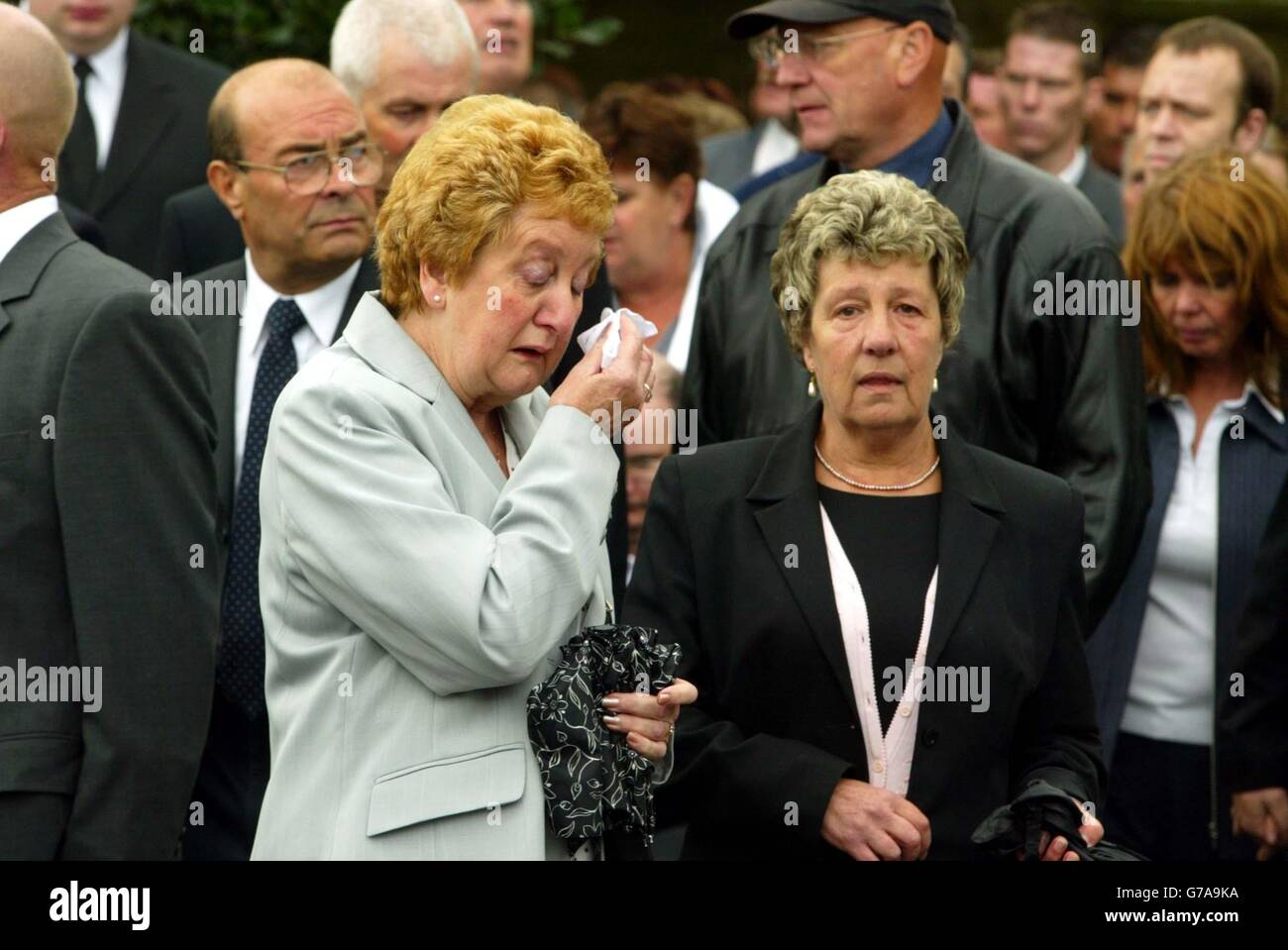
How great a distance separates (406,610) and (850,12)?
270cm

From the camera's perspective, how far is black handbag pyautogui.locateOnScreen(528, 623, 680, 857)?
321 centimetres

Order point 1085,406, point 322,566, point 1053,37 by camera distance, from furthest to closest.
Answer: point 1053,37 → point 1085,406 → point 322,566

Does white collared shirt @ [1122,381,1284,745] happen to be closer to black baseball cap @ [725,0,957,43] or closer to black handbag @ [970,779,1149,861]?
black baseball cap @ [725,0,957,43]

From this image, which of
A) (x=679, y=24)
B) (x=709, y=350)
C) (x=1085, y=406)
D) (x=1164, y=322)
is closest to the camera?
(x=1085, y=406)

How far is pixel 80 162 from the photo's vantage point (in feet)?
21.2

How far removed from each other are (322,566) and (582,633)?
1.47 ft

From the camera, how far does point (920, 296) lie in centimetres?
413

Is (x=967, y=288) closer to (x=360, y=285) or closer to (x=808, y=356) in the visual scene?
(x=808, y=356)

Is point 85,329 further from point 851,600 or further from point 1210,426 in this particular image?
point 1210,426

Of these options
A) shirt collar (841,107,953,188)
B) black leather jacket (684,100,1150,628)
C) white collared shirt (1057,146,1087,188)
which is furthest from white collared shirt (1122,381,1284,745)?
white collared shirt (1057,146,1087,188)

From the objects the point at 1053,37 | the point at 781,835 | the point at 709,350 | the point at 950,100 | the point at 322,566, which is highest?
the point at 1053,37

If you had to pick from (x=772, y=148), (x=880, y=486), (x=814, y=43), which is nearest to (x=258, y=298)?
(x=814, y=43)

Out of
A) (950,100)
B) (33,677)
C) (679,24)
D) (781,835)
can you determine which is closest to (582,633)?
(781,835)

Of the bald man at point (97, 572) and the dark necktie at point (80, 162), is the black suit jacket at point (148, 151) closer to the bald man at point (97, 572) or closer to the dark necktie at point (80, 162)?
the dark necktie at point (80, 162)
